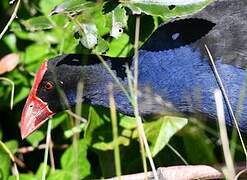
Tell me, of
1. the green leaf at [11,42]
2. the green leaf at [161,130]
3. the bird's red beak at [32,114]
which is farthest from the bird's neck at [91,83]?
the green leaf at [11,42]

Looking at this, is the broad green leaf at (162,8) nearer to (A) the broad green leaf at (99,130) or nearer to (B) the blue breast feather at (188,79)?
(B) the blue breast feather at (188,79)

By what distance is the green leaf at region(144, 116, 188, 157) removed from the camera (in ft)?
9.29

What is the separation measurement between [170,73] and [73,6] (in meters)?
0.40

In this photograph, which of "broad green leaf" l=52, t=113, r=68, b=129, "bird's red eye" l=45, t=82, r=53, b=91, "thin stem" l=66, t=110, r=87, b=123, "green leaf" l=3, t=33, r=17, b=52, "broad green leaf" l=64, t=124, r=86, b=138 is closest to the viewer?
"bird's red eye" l=45, t=82, r=53, b=91

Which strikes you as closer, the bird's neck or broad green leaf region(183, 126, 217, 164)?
the bird's neck

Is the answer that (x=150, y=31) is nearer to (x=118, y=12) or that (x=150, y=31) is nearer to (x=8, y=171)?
(x=118, y=12)

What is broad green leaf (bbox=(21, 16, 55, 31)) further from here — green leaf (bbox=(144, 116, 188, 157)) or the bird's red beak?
green leaf (bbox=(144, 116, 188, 157))

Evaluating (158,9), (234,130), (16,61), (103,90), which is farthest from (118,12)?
(16,61)

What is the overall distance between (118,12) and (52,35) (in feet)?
2.57

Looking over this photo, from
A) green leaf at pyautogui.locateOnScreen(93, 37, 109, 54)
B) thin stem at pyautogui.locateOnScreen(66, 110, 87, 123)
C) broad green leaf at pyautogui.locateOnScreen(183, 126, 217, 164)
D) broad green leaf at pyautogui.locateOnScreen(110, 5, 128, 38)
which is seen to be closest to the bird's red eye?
thin stem at pyautogui.locateOnScreen(66, 110, 87, 123)

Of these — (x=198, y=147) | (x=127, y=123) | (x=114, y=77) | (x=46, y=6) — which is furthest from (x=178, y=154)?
(x=46, y=6)

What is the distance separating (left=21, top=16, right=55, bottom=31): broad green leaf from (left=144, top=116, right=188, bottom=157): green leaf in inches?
19.2

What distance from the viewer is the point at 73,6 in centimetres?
251

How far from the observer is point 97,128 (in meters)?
3.01
